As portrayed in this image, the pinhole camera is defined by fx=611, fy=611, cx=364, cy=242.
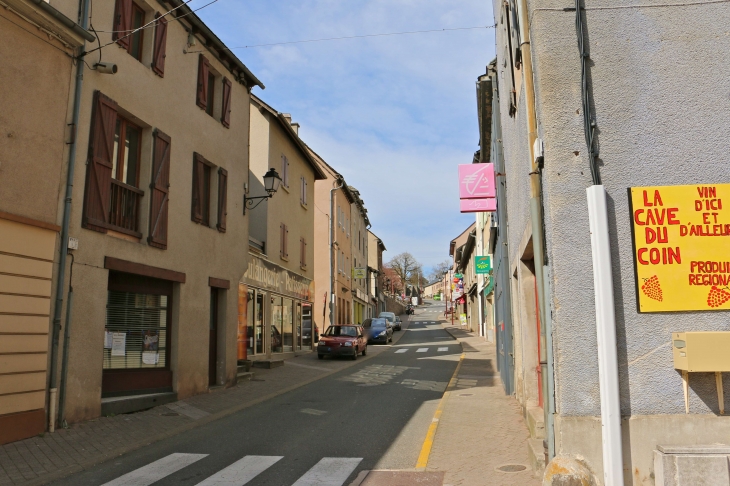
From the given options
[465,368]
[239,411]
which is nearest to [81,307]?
[239,411]

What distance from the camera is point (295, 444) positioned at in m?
8.80

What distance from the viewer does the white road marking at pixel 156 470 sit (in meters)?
6.96

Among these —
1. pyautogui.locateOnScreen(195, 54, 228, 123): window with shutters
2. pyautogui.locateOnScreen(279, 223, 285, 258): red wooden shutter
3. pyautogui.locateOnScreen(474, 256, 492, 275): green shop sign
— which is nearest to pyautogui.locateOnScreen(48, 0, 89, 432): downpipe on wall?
pyautogui.locateOnScreen(195, 54, 228, 123): window with shutters

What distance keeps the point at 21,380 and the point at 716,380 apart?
339 inches

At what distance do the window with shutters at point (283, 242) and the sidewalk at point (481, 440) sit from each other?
411 inches

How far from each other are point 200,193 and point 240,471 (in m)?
8.52

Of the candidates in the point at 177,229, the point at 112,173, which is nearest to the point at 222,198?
the point at 177,229

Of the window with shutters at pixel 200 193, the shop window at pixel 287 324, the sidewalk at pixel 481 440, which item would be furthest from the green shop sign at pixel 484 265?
the window with shutters at pixel 200 193

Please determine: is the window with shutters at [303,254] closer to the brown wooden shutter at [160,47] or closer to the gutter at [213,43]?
the gutter at [213,43]

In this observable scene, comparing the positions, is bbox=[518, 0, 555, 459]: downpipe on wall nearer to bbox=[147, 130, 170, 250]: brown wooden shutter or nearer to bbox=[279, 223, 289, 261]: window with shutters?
bbox=[147, 130, 170, 250]: brown wooden shutter

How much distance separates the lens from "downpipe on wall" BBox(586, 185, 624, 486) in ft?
16.5

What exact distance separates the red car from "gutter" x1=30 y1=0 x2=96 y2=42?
622 inches

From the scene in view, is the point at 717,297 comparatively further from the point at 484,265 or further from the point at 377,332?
the point at 377,332

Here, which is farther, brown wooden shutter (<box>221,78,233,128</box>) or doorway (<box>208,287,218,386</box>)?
brown wooden shutter (<box>221,78,233,128</box>)
